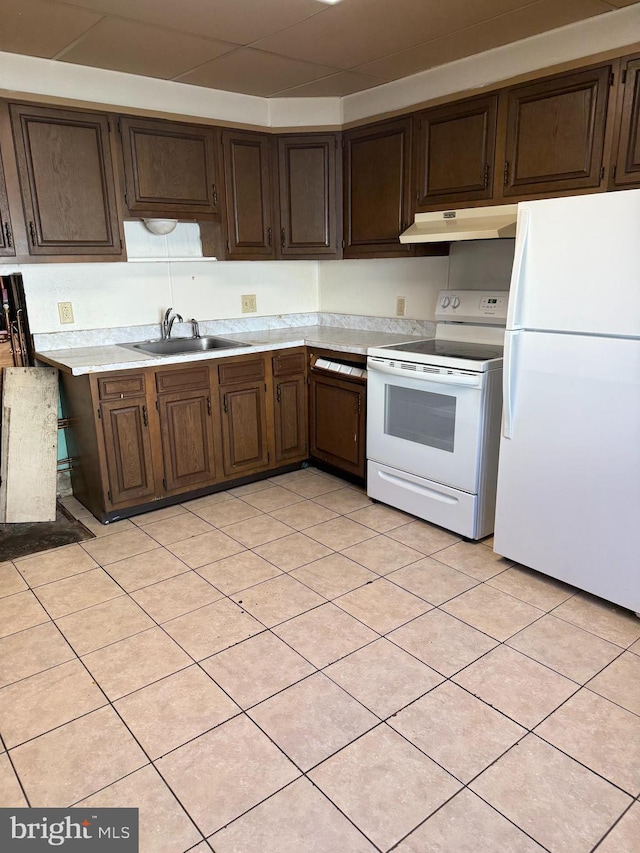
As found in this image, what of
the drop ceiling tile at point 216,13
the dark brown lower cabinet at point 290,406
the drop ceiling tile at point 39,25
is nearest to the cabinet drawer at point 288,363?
the dark brown lower cabinet at point 290,406

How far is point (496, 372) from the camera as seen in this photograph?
2768 mm

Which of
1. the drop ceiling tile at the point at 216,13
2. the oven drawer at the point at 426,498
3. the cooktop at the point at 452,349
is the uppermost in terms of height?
the drop ceiling tile at the point at 216,13

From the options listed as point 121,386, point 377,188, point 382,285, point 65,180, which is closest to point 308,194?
point 377,188

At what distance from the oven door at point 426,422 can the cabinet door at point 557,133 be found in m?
0.92

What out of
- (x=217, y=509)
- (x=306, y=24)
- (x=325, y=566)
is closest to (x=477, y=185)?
(x=306, y=24)

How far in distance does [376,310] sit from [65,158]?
2.04 metres

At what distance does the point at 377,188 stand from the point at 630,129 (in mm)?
1454

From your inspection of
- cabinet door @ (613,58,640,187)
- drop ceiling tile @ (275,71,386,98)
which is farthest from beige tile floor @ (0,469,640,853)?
drop ceiling tile @ (275,71,386,98)

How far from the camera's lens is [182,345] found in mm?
3793

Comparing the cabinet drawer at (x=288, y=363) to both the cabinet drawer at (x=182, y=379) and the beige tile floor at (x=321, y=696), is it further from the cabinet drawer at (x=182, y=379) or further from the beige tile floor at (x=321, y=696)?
the beige tile floor at (x=321, y=696)

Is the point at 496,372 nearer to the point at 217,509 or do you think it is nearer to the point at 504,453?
the point at 504,453

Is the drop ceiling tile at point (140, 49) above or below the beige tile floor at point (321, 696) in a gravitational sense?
above

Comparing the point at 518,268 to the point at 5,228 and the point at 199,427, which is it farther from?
the point at 5,228

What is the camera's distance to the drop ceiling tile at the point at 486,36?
2.39 metres
